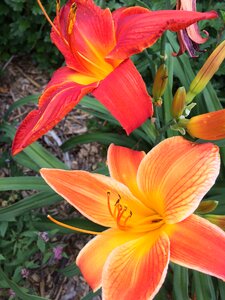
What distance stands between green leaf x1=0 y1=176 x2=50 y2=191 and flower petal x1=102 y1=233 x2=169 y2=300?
2.02 ft

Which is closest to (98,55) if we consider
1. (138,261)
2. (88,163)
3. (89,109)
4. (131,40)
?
(131,40)

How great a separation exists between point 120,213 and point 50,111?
24 cm

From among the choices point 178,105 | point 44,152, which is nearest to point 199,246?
point 178,105

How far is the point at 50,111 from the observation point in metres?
0.96

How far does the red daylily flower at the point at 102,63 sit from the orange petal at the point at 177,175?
0.11 meters

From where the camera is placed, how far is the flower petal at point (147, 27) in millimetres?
890

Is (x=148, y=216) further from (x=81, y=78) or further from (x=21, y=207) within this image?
(x=21, y=207)

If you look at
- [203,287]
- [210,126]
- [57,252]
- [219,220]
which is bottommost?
[203,287]

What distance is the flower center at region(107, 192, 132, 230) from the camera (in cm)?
96

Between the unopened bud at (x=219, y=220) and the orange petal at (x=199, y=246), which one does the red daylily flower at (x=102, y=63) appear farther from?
the unopened bud at (x=219, y=220)

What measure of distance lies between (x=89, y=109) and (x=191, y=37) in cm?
82

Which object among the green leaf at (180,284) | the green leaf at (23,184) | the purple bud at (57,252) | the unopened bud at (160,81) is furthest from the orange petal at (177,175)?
the purple bud at (57,252)

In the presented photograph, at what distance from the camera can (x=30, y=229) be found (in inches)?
64.1

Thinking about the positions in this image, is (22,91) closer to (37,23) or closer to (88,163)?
(37,23)
